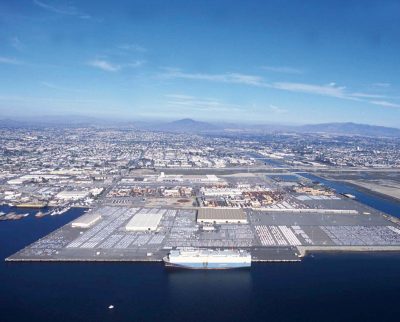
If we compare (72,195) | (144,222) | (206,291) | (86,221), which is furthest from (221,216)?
(72,195)

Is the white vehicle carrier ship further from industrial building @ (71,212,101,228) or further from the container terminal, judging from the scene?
industrial building @ (71,212,101,228)

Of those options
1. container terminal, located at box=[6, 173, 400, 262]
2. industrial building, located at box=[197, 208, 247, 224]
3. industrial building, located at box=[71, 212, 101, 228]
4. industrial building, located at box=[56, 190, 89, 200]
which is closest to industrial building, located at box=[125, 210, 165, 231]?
container terminal, located at box=[6, 173, 400, 262]

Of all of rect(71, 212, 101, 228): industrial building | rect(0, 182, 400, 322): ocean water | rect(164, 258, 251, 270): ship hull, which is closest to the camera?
rect(0, 182, 400, 322): ocean water

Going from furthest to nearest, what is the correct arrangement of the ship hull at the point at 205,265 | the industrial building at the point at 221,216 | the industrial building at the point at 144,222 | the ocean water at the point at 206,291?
1. the industrial building at the point at 221,216
2. the industrial building at the point at 144,222
3. the ship hull at the point at 205,265
4. the ocean water at the point at 206,291

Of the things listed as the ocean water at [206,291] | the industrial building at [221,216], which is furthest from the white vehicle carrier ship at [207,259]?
the industrial building at [221,216]

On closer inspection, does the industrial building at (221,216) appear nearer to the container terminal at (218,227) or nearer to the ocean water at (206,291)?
the container terminal at (218,227)

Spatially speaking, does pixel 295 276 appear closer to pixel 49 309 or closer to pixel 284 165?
pixel 49 309

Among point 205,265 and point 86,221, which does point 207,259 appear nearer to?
point 205,265
